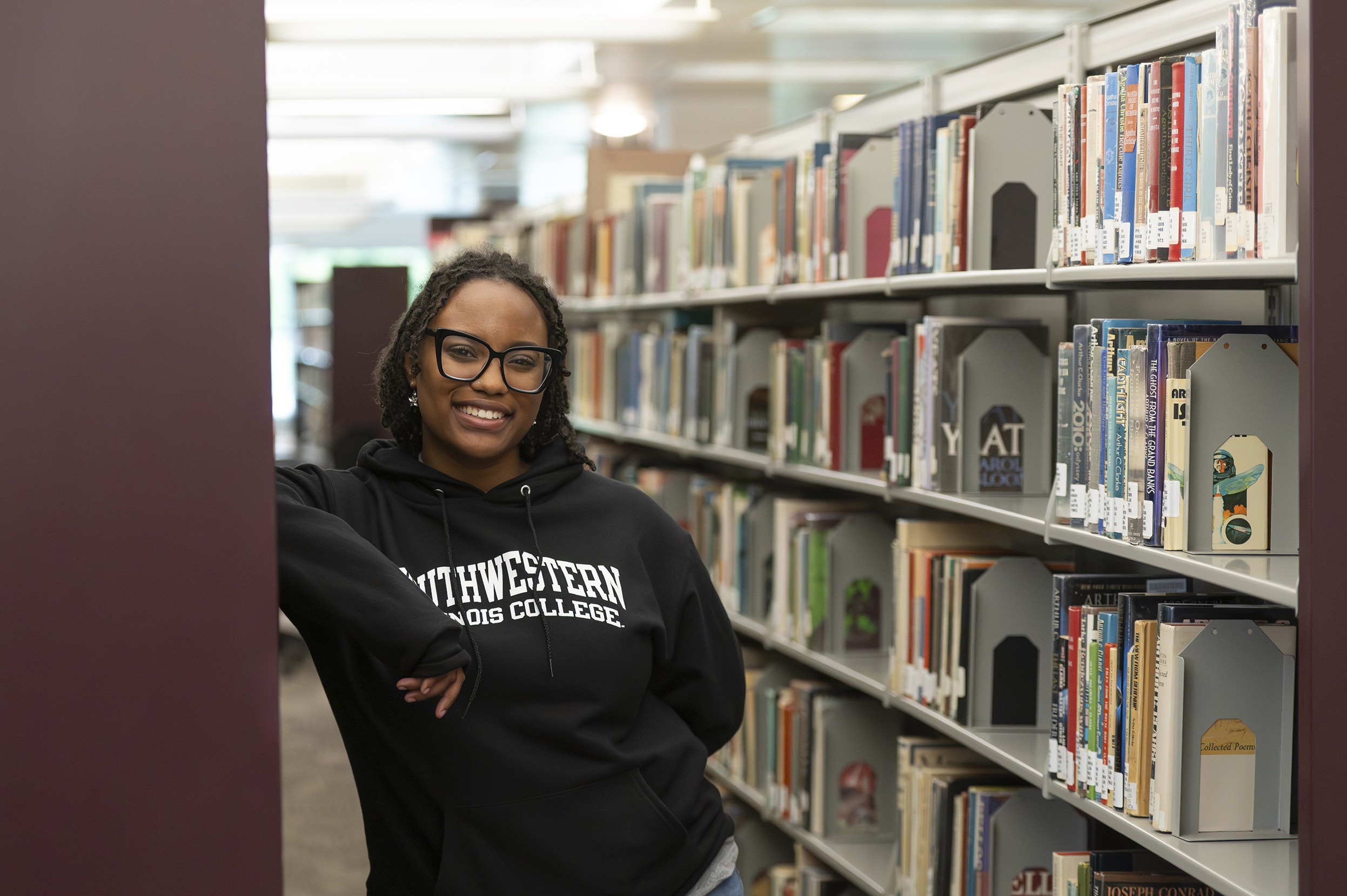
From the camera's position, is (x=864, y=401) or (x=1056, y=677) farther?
(x=864, y=401)

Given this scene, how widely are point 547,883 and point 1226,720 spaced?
0.95 meters

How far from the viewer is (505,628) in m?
1.61

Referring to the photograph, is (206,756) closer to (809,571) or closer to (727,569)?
(809,571)

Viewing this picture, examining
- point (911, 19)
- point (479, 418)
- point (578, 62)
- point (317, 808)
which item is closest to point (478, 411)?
point (479, 418)

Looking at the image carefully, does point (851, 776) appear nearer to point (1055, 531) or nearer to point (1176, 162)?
point (1055, 531)

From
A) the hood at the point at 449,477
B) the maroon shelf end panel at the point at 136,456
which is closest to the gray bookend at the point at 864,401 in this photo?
the hood at the point at 449,477

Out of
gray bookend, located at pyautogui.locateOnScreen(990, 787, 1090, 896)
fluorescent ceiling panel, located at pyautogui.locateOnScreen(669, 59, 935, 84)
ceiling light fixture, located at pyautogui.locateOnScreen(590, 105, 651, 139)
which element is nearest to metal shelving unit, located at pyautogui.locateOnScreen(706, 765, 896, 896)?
gray bookend, located at pyautogui.locateOnScreen(990, 787, 1090, 896)

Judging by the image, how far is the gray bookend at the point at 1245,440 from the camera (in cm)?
179

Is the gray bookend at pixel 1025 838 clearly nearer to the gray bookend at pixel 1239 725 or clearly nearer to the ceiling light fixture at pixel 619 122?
the gray bookend at pixel 1239 725

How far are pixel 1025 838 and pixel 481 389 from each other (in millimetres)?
1403

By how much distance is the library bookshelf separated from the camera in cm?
144

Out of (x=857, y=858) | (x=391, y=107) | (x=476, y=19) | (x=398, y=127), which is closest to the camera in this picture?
(x=857, y=858)

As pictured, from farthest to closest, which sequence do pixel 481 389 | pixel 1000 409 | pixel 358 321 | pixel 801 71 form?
pixel 358 321 → pixel 801 71 → pixel 1000 409 → pixel 481 389

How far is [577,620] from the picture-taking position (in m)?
1.64
